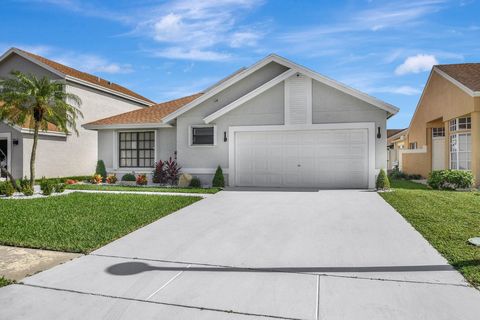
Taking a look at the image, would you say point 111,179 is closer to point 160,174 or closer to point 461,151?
point 160,174

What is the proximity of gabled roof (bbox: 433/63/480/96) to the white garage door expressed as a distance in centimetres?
510

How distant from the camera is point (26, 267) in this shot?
4.63 meters

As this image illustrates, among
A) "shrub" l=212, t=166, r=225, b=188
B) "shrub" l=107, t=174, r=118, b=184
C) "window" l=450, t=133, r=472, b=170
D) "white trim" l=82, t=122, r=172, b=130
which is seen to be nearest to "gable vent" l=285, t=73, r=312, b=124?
"shrub" l=212, t=166, r=225, b=188

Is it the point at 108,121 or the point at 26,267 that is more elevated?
the point at 108,121

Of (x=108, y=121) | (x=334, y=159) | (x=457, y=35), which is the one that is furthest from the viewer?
(x=108, y=121)

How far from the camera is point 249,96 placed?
14.2m

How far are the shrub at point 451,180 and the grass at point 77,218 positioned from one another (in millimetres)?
10742

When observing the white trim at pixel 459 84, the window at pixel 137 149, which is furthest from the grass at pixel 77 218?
the white trim at pixel 459 84

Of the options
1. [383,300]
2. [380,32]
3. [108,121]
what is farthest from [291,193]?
[108,121]

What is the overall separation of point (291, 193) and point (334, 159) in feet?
9.53

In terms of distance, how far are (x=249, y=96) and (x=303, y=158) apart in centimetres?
366

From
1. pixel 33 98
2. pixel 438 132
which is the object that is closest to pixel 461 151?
pixel 438 132

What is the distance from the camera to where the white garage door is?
44.2 feet

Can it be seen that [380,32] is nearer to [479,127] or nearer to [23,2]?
[479,127]
